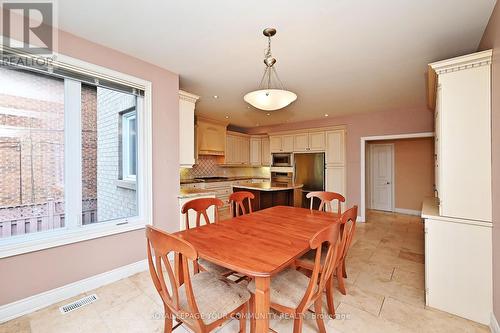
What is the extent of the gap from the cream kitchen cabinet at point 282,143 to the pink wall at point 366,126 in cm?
72

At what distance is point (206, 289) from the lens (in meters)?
1.38

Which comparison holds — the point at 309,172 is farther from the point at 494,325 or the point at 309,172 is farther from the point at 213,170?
the point at 494,325

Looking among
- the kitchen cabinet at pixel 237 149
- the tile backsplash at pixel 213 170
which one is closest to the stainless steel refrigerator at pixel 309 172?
the tile backsplash at pixel 213 170

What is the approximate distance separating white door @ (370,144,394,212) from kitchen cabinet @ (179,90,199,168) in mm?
5140

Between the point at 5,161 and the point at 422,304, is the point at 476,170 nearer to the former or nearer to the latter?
the point at 422,304

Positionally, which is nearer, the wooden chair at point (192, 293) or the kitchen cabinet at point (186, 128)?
the wooden chair at point (192, 293)

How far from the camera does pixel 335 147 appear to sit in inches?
201

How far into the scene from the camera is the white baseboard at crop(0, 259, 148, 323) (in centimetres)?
174

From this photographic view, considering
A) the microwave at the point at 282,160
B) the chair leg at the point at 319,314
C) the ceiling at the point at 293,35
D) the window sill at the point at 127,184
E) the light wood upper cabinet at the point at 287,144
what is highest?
the ceiling at the point at 293,35

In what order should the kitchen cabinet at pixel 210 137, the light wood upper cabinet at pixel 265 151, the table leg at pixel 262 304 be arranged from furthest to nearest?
1. the light wood upper cabinet at pixel 265 151
2. the kitchen cabinet at pixel 210 137
3. the table leg at pixel 262 304

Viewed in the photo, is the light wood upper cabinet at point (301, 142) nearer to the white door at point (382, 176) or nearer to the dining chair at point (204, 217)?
the white door at point (382, 176)

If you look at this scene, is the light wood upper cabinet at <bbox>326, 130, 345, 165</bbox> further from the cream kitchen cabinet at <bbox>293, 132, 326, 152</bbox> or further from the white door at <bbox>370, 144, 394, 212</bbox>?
the white door at <bbox>370, 144, 394, 212</bbox>

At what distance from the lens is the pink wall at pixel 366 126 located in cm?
427

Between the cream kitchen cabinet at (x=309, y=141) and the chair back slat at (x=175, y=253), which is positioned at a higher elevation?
the cream kitchen cabinet at (x=309, y=141)
